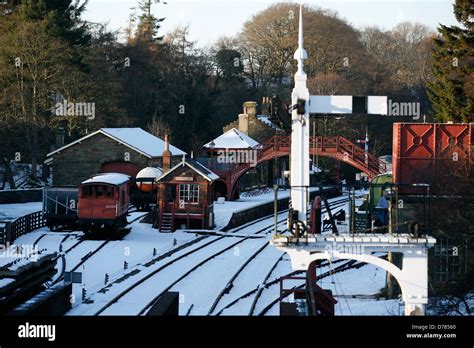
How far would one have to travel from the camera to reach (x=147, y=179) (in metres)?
31.1

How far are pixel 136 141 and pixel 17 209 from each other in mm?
7254

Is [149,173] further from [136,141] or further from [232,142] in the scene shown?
[232,142]

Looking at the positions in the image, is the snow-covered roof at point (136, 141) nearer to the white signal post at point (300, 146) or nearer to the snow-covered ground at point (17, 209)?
the snow-covered ground at point (17, 209)

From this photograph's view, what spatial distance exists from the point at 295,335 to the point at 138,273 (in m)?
14.3

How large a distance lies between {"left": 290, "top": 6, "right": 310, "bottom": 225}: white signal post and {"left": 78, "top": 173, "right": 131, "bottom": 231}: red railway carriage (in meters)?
17.5

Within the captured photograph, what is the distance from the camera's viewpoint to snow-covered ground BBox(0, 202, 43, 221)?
27556 millimetres

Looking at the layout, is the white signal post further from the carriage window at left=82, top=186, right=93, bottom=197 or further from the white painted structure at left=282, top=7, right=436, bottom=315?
the carriage window at left=82, top=186, right=93, bottom=197

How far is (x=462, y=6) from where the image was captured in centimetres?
1591

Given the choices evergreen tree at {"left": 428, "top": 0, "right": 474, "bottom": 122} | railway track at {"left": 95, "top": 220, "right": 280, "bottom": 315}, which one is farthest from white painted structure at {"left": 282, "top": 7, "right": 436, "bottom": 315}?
evergreen tree at {"left": 428, "top": 0, "right": 474, "bottom": 122}

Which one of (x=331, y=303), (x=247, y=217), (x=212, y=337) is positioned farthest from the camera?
(x=247, y=217)

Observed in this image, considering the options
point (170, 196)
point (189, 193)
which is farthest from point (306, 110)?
point (170, 196)

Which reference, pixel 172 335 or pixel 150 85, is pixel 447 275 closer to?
pixel 172 335

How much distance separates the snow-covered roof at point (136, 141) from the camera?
33.6m

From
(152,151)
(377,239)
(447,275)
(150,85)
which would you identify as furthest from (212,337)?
(150,85)
